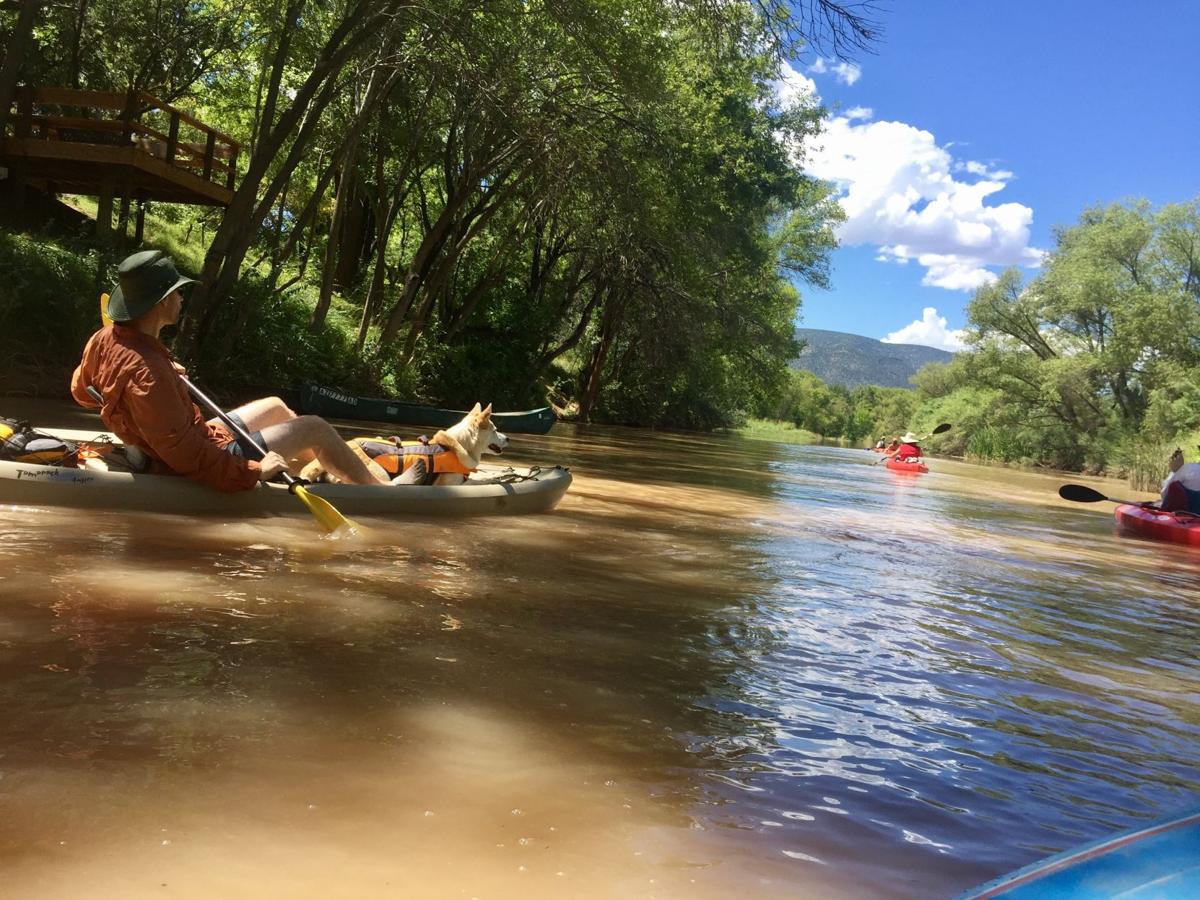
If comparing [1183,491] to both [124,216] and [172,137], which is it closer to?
[172,137]

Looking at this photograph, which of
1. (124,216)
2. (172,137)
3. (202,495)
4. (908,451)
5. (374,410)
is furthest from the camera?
(908,451)

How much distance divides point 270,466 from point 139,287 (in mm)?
1301

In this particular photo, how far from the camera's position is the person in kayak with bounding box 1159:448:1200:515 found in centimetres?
1095

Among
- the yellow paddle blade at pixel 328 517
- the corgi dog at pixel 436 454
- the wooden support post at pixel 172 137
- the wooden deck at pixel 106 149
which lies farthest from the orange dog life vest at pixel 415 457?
the wooden support post at pixel 172 137

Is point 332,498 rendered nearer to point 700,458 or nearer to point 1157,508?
A: point 1157,508

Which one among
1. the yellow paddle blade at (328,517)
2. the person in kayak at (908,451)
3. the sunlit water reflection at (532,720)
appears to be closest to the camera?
the sunlit water reflection at (532,720)

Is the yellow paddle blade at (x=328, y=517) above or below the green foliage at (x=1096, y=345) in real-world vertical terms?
below

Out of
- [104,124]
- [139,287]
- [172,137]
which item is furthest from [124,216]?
[139,287]

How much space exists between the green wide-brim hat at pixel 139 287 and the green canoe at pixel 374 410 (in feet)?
33.5

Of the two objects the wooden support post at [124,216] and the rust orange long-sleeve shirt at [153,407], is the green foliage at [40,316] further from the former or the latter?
the rust orange long-sleeve shirt at [153,407]

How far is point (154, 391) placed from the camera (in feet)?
16.3

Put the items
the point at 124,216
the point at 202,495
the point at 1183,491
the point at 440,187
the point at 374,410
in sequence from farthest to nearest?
1. the point at 440,187
2. the point at 374,410
3. the point at 124,216
4. the point at 1183,491
5. the point at 202,495

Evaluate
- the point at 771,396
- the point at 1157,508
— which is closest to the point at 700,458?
the point at 1157,508

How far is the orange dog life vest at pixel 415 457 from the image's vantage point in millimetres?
6852
